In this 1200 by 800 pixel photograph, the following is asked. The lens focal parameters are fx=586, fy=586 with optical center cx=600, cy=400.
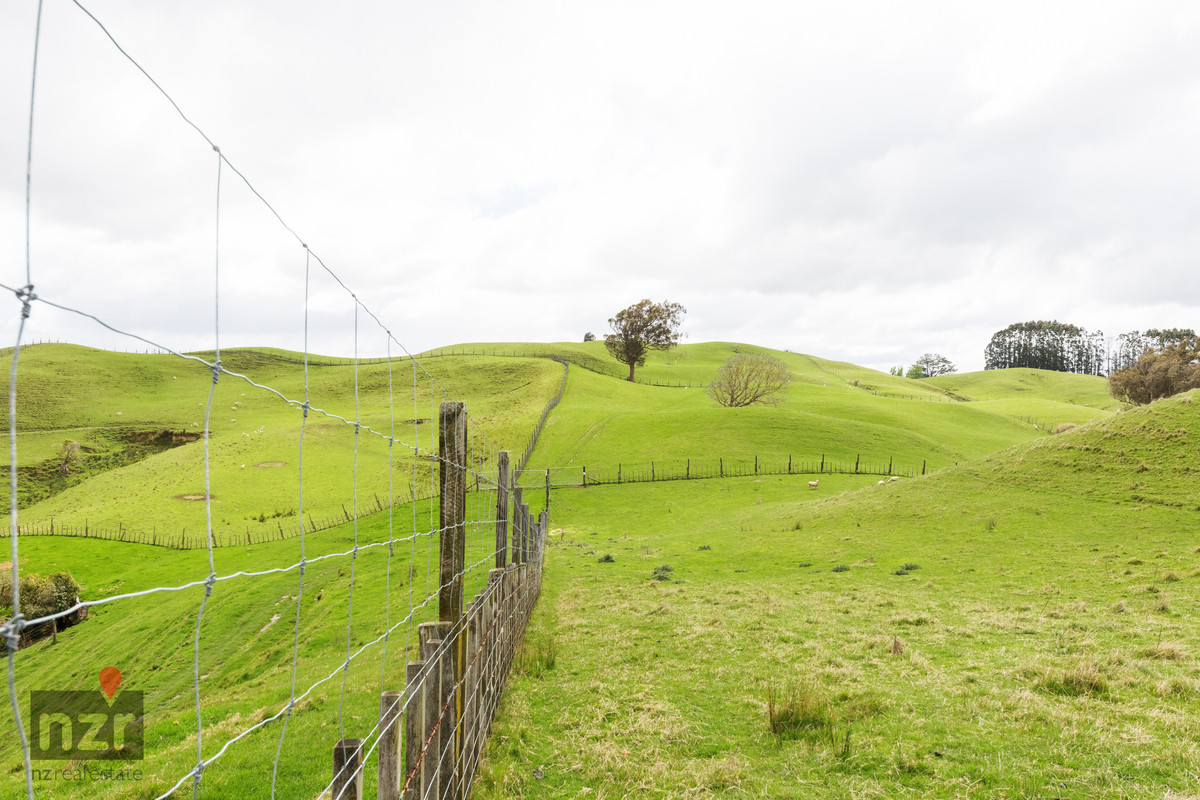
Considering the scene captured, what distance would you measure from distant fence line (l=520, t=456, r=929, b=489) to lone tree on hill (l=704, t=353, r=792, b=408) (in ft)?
80.3

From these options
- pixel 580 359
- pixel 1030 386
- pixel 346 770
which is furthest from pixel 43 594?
pixel 1030 386

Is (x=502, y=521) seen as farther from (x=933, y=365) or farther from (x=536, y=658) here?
(x=933, y=365)

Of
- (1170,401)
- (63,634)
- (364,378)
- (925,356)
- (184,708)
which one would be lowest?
(63,634)

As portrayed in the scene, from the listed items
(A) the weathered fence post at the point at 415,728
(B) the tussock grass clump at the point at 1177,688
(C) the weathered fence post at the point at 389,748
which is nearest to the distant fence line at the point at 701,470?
(B) the tussock grass clump at the point at 1177,688

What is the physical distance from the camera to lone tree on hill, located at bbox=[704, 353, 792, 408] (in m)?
69.0

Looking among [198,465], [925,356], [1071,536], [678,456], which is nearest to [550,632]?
[1071,536]

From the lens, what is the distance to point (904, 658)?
28.6 ft

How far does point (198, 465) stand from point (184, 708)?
35.0 meters

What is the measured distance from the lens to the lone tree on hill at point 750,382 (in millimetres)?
69000

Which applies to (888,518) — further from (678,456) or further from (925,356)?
(925,356)

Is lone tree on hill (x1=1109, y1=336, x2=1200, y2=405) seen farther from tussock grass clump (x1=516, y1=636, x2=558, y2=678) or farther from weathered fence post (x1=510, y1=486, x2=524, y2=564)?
tussock grass clump (x1=516, y1=636, x2=558, y2=678)

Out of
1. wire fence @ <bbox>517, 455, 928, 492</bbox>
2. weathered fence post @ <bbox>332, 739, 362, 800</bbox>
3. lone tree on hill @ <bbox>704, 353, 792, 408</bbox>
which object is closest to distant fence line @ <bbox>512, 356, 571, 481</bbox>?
wire fence @ <bbox>517, 455, 928, 492</bbox>

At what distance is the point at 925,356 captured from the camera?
595 ft

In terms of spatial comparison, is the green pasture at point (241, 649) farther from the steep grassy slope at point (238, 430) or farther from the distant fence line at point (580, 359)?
the distant fence line at point (580, 359)
